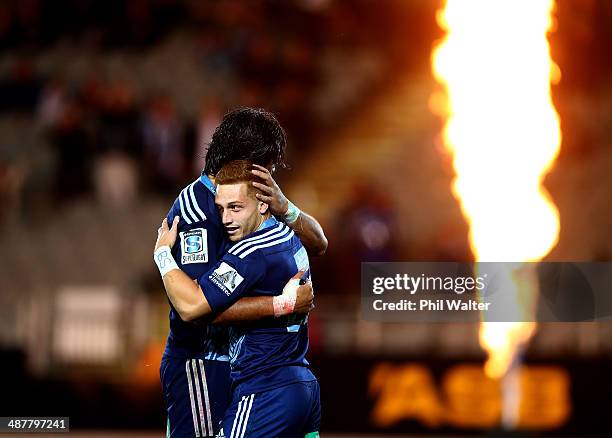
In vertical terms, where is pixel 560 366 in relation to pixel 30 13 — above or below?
below

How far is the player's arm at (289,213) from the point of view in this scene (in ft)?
15.1

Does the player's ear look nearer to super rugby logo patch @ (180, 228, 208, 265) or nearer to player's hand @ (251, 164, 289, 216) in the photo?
player's hand @ (251, 164, 289, 216)

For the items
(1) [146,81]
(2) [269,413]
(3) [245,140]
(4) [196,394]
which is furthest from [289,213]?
(1) [146,81]

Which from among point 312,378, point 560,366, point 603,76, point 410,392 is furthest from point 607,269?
point 312,378

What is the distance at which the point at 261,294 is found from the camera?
178 inches

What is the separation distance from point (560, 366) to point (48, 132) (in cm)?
751

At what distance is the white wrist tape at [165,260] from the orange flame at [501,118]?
7572 millimetres

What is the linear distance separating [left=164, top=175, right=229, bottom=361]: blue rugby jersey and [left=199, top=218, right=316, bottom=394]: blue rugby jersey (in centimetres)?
11

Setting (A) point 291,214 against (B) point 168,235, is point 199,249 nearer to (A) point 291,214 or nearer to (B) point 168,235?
(B) point 168,235

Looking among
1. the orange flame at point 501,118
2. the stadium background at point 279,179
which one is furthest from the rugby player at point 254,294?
the orange flame at point 501,118

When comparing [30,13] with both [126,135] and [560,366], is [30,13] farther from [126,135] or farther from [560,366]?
[560,366]

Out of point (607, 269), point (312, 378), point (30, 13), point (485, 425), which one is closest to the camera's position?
point (312, 378)

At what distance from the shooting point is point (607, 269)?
10.2 meters

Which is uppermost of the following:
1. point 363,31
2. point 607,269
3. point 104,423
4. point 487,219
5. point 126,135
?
point 363,31
